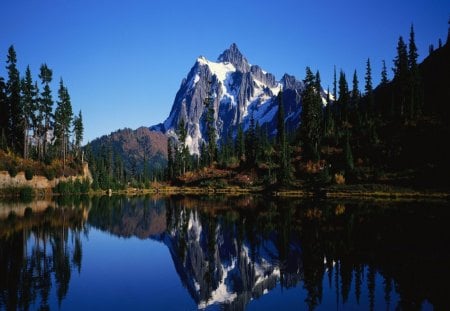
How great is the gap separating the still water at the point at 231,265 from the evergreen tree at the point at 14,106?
2471 inches

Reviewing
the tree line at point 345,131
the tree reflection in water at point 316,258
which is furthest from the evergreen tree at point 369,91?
the tree reflection in water at point 316,258

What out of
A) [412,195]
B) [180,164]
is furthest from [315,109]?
[180,164]

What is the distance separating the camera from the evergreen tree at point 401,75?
3832 inches

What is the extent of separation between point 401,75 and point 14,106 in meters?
95.7

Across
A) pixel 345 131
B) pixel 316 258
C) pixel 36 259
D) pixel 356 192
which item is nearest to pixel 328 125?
pixel 345 131

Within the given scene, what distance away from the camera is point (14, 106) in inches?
3674

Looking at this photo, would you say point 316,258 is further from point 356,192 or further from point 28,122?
point 28,122

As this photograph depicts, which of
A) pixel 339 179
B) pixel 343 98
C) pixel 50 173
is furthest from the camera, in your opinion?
pixel 343 98

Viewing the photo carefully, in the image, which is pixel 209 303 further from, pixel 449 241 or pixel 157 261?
pixel 449 241

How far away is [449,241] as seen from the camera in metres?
26.0

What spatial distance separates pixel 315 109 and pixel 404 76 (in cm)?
2331

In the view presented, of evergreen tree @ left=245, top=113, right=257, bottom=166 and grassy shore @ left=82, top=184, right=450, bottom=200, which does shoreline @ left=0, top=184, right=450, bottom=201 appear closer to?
grassy shore @ left=82, top=184, right=450, bottom=200

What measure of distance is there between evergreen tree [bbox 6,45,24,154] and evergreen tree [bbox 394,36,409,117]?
299 feet

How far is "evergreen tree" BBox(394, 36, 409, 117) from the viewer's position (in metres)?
97.3
